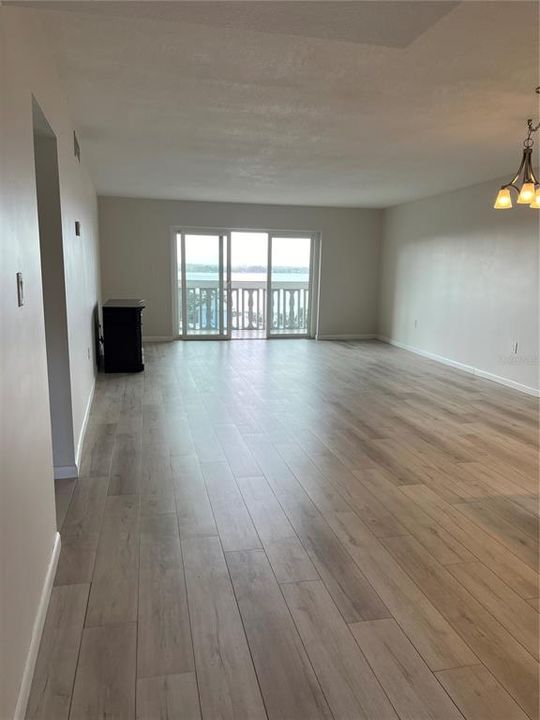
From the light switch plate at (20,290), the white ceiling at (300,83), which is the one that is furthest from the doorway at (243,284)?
the light switch plate at (20,290)

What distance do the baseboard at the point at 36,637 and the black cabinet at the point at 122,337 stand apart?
387 centimetres

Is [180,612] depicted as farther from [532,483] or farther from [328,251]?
[328,251]

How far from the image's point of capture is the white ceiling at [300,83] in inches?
70.3

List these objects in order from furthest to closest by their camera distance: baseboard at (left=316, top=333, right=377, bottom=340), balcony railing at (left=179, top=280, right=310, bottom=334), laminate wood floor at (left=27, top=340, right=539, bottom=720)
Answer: baseboard at (left=316, top=333, right=377, bottom=340) → balcony railing at (left=179, top=280, right=310, bottom=334) → laminate wood floor at (left=27, top=340, right=539, bottom=720)

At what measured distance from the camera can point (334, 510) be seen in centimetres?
263

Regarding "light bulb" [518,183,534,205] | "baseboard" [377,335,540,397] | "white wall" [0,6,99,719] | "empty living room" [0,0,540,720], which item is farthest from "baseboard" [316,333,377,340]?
"white wall" [0,6,99,719]

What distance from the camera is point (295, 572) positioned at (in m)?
2.09

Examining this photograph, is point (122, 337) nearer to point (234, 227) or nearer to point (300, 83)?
point (234, 227)

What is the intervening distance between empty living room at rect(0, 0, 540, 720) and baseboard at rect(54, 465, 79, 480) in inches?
0.5

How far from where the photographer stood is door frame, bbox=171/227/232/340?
26.9ft

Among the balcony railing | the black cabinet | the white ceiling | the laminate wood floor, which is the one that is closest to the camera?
the laminate wood floor

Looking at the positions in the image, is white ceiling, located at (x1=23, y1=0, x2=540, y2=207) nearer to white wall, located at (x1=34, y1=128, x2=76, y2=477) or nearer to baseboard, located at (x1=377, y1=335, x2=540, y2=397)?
white wall, located at (x1=34, y1=128, x2=76, y2=477)

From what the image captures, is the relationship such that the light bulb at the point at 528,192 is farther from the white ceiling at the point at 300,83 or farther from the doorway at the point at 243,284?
the doorway at the point at 243,284

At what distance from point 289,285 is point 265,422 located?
16.9 ft
